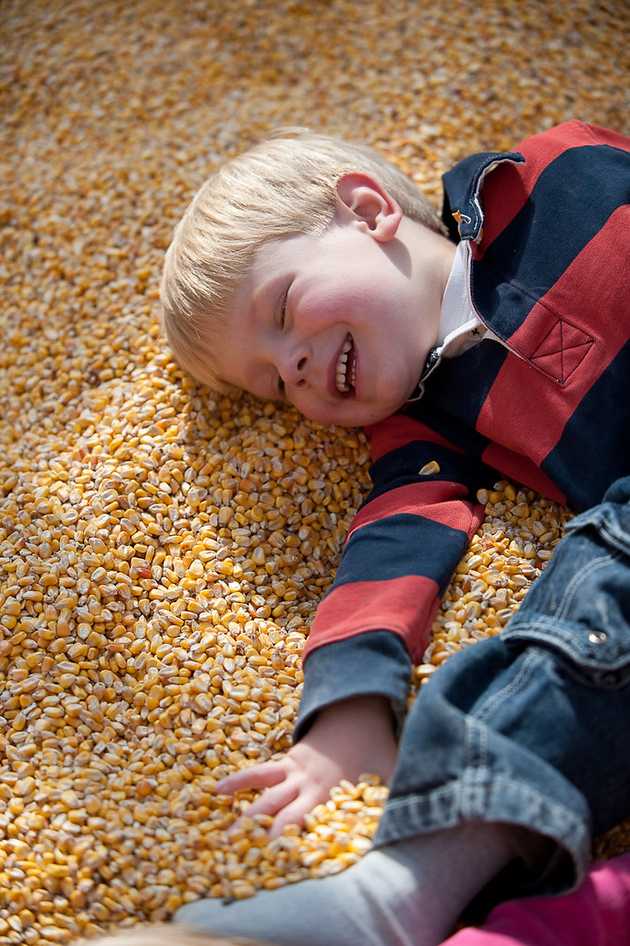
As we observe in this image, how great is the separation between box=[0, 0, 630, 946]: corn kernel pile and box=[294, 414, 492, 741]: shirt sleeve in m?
0.07

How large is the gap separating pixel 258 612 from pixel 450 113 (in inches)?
65.3

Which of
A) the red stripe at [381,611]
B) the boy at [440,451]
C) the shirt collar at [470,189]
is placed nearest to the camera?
the boy at [440,451]

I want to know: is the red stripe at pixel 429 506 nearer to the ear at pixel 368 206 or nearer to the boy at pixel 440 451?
the boy at pixel 440 451

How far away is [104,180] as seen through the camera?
114 inches

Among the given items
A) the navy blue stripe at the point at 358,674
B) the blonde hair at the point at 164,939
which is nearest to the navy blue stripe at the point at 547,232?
the navy blue stripe at the point at 358,674

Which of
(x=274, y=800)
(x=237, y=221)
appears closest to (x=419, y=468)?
(x=237, y=221)

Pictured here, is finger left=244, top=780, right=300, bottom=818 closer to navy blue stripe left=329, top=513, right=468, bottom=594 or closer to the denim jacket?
the denim jacket

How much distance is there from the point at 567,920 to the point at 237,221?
5.00 ft

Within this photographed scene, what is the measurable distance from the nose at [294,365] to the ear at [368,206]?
32cm

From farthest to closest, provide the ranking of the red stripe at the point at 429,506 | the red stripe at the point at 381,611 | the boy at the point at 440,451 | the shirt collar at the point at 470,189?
the shirt collar at the point at 470,189
the red stripe at the point at 429,506
the red stripe at the point at 381,611
the boy at the point at 440,451

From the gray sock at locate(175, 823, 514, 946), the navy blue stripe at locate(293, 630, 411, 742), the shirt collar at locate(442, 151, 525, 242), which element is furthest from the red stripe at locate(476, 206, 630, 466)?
the gray sock at locate(175, 823, 514, 946)

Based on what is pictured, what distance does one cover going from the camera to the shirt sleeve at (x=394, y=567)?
1.85 metres

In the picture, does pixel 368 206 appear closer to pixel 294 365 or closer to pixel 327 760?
pixel 294 365

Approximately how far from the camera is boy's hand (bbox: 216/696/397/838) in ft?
5.93
